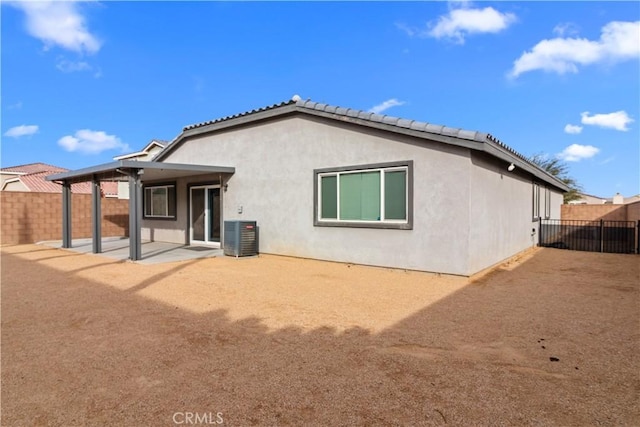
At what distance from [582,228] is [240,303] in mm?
14609

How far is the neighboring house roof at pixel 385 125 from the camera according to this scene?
730 centimetres

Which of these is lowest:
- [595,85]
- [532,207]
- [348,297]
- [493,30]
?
[348,297]

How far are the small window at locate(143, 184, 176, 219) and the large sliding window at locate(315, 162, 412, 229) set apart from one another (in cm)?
739

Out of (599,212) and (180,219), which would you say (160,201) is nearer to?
(180,219)

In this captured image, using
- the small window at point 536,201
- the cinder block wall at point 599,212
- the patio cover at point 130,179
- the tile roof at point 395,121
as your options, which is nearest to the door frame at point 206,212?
the patio cover at point 130,179

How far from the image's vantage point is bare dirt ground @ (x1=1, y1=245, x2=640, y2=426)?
260cm

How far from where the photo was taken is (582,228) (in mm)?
14336

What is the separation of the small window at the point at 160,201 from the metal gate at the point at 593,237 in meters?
15.4

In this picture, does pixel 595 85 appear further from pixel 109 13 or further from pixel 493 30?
pixel 109 13

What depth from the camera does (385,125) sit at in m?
8.26

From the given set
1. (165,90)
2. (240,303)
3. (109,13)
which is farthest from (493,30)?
(165,90)

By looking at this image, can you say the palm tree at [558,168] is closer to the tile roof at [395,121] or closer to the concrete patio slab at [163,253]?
the tile roof at [395,121]

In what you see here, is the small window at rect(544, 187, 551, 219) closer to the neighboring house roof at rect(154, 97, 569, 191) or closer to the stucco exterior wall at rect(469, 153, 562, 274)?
the stucco exterior wall at rect(469, 153, 562, 274)

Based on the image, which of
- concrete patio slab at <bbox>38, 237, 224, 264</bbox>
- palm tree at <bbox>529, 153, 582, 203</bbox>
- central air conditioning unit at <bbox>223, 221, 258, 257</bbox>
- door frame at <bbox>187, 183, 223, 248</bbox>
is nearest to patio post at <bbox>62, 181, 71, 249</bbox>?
concrete patio slab at <bbox>38, 237, 224, 264</bbox>
